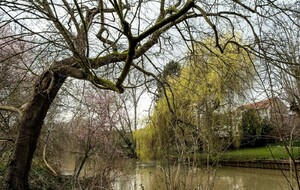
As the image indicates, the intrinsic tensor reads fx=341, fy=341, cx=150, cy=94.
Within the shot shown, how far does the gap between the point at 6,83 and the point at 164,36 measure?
9.79 feet

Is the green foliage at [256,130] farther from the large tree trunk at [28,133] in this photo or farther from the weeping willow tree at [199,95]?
the large tree trunk at [28,133]

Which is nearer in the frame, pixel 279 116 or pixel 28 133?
pixel 279 116

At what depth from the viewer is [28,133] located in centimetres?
529

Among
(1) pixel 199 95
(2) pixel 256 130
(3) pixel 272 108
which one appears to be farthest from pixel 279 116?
(2) pixel 256 130

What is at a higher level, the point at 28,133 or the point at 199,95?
the point at 199,95

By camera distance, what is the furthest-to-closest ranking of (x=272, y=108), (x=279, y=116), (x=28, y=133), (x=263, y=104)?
1. (x=28, y=133)
2. (x=263, y=104)
3. (x=279, y=116)
4. (x=272, y=108)

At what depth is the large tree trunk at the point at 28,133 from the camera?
17.2ft

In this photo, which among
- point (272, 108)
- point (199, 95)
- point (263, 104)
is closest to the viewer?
point (272, 108)

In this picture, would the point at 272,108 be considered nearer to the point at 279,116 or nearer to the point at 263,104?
the point at 279,116

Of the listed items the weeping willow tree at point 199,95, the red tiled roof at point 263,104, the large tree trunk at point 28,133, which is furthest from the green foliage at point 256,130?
the large tree trunk at point 28,133

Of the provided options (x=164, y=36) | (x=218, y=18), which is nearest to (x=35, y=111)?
(x=164, y=36)

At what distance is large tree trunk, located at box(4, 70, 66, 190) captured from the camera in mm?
5230

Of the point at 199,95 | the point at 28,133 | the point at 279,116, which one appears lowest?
the point at 279,116

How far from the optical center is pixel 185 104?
6.06 meters
